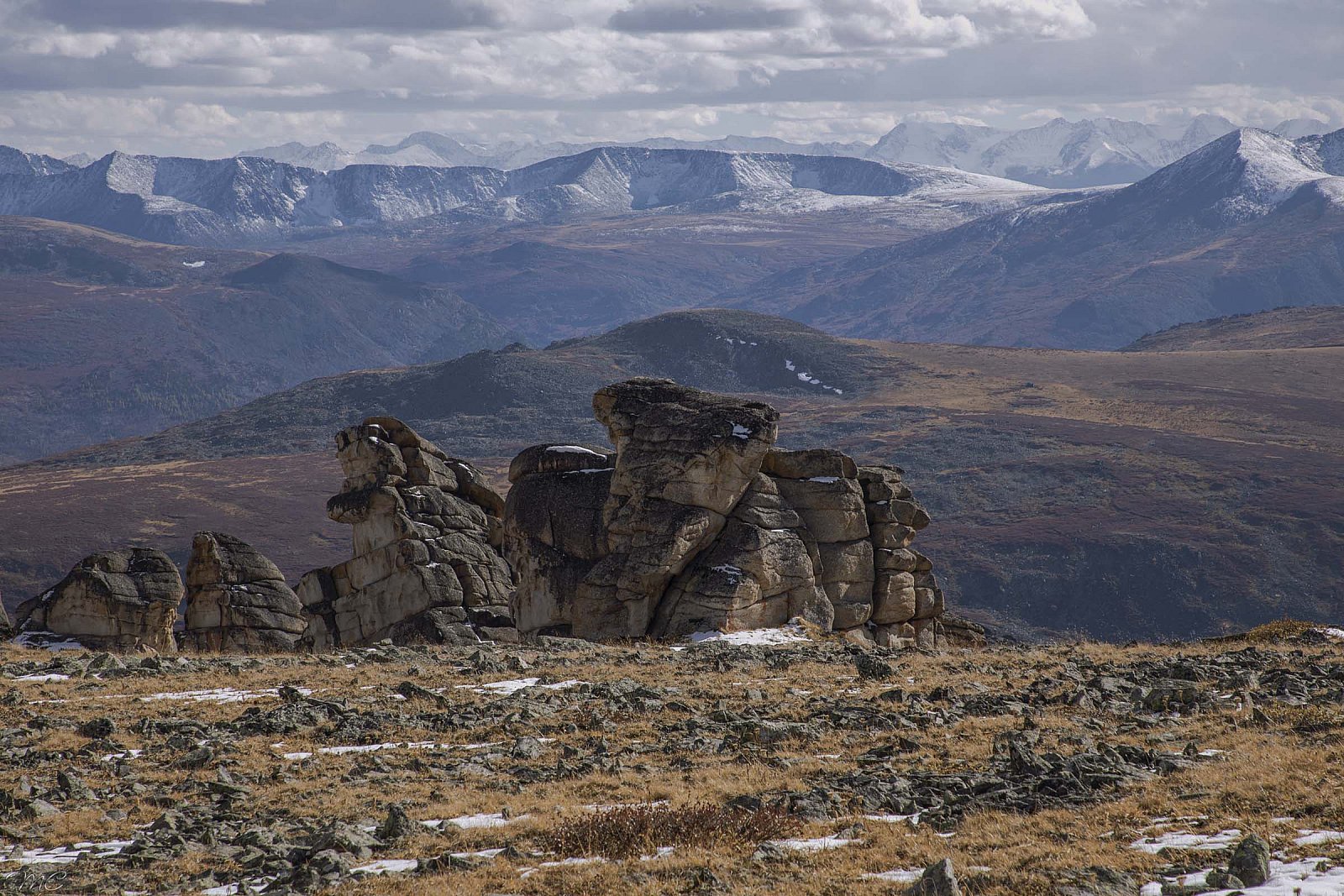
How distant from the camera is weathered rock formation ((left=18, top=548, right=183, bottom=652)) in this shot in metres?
46.5

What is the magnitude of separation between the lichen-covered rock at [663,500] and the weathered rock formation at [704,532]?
47 millimetres

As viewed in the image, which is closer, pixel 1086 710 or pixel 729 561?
pixel 1086 710

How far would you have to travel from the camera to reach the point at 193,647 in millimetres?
48656

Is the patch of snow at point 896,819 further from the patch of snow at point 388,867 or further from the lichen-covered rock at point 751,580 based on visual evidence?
the lichen-covered rock at point 751,580

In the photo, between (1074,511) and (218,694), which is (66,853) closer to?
(218,694)

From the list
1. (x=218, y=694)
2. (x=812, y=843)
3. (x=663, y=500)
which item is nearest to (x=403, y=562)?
(x=663, y=500)

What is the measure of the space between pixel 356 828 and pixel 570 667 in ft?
45.0

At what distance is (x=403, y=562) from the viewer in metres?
50.9

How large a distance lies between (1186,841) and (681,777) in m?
7.51

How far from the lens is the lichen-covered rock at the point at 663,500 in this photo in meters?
40.0

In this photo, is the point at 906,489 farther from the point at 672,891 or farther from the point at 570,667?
the point at 672,891

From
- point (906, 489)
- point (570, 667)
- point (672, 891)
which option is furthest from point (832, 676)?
point (906, 489)

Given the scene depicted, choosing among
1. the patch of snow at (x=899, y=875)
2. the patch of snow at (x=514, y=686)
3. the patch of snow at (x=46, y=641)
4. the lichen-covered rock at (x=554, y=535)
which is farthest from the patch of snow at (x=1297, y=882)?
the patch of snow at (x=46, y=641)

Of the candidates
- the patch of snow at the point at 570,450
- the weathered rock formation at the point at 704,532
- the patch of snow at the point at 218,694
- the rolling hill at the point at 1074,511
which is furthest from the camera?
the rolling hill at the point at 1074,511
